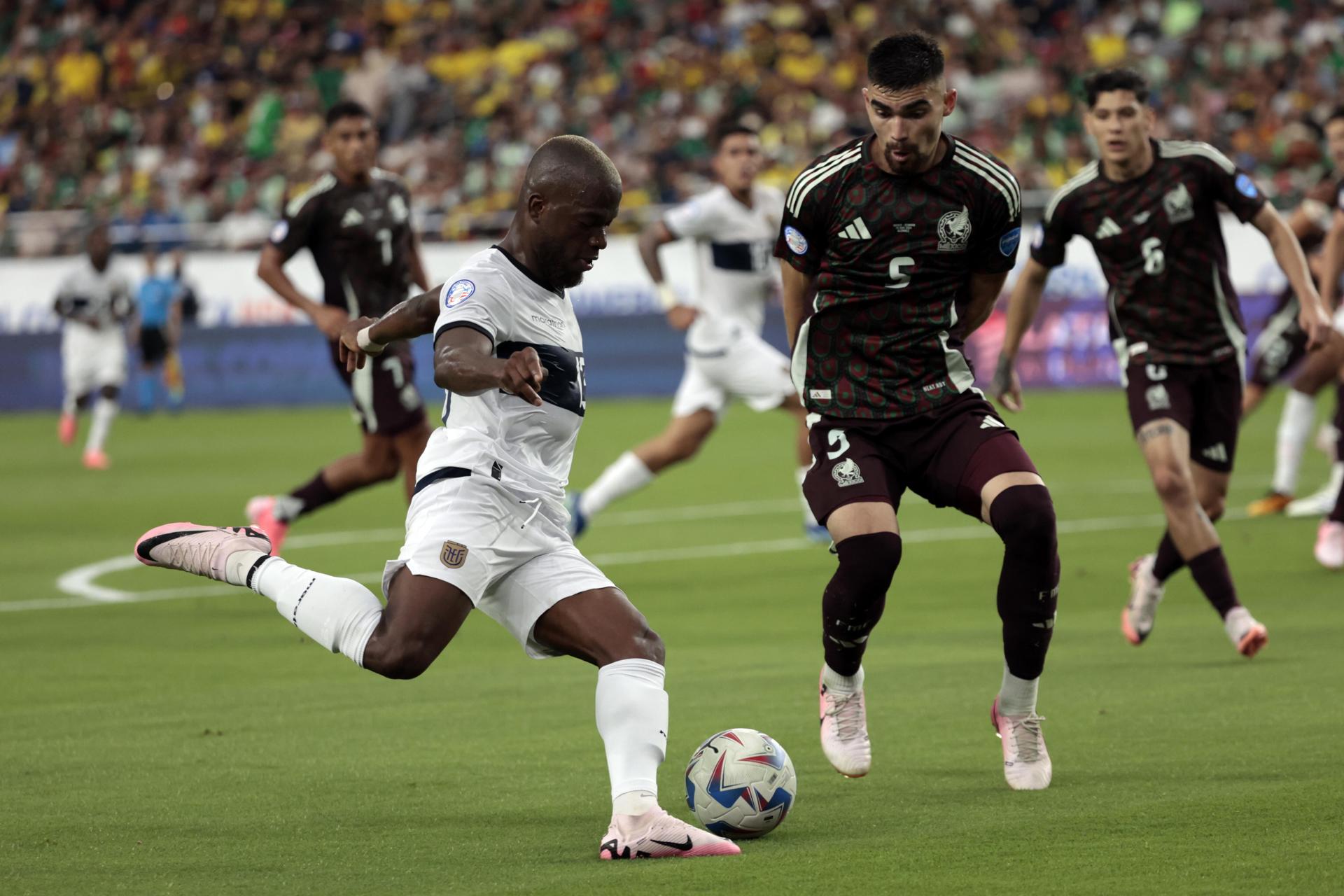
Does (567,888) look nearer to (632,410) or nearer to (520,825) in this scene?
(520,825)

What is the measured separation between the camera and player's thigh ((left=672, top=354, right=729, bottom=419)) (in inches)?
521

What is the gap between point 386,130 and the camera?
32.9 metres

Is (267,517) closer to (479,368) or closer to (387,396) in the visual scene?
(387,396)

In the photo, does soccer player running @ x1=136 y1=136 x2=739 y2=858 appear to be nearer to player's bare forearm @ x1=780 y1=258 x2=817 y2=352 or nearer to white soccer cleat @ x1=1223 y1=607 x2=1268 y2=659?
player's bare forearm @ x1=780 y1=258 x2=817 y2=352

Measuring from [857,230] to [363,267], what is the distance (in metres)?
5.61

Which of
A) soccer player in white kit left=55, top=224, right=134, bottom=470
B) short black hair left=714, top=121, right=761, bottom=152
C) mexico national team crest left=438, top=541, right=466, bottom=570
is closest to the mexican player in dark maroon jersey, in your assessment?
mexico national team crest left=438, top=541, right=466, bottom=570

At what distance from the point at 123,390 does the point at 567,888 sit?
88.3 ft

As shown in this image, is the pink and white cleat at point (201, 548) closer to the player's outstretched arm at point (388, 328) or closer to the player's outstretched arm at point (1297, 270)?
the player's outstretched arm at point (388, 328)

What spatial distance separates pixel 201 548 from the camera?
600 centimetres

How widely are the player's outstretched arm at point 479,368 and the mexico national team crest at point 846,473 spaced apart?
60.6 inches

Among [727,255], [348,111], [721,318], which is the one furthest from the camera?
[727,255]

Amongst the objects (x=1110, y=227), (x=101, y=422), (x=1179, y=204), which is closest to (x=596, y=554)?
(x=1110, y=227)

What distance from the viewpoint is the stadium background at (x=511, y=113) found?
27.6 m

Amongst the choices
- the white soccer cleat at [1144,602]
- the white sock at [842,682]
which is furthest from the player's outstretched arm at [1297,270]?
the white sock at [842,682]
